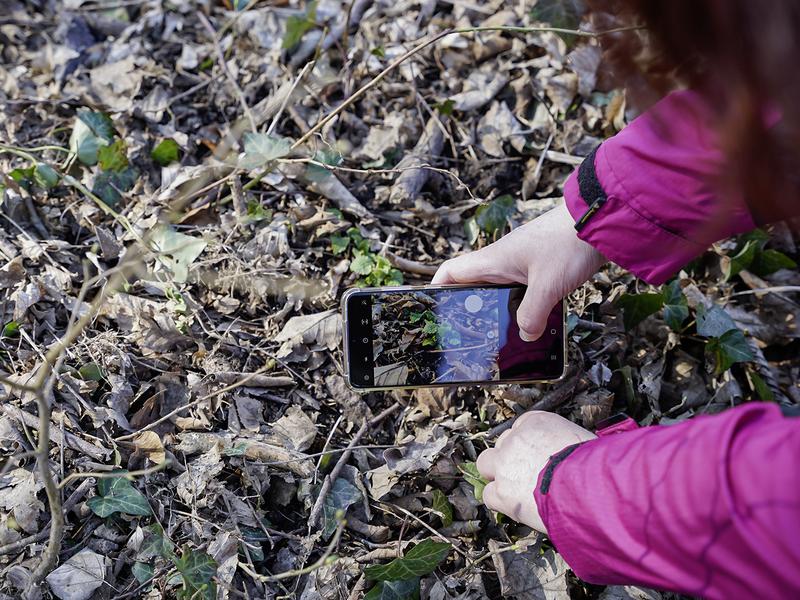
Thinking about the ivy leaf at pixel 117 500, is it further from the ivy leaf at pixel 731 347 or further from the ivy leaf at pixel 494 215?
the ivy leaf at pixel 731 347

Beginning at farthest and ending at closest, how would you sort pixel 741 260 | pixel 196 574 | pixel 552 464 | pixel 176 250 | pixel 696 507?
pixel 741 260 < pixel 176 250 < pixel 196 574 < pixel 552 464 < pixel 696 507

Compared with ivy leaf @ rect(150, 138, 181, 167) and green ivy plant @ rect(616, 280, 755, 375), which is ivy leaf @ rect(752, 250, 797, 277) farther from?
ivy leaf @ rect(150, 138, 181, 167)

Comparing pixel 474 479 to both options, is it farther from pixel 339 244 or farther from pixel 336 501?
pixel 339 244

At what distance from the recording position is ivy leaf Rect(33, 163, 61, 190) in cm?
233

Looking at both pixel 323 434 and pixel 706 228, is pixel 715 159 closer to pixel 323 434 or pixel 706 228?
pixel 706 228

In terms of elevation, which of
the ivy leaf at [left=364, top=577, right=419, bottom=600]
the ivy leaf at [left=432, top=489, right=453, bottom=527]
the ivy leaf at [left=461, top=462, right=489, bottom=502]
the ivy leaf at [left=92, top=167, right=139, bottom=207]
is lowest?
the ivy leaf at [left=364, top=577, right=419, bottom=600]

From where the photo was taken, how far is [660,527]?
4.27 ft

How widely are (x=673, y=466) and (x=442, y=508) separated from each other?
32.7 inches

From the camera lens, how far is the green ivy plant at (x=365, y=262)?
2307 millimetres

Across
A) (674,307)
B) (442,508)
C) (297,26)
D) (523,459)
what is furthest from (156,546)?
(297,26)

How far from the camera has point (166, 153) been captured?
8.20 ft

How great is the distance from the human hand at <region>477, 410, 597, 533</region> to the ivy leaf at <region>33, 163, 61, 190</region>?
1771 mm

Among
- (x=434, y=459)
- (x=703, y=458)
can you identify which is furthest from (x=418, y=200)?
(x=703, y=458)

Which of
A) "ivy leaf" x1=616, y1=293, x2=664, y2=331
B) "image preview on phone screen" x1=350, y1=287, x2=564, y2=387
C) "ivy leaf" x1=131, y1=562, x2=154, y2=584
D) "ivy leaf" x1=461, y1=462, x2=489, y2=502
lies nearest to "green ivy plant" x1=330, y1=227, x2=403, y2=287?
"image preview on phone screen" x1=350, y1=287, x2=564, y2=387
